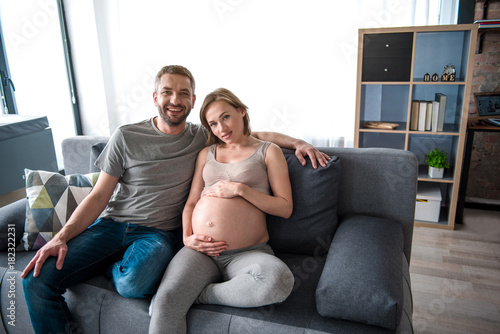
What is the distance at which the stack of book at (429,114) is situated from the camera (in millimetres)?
2656

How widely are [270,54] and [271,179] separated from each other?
6.32ft

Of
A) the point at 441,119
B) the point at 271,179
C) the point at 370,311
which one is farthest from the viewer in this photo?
the point at 441,119

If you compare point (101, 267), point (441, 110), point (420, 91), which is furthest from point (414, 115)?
point (101, 267)

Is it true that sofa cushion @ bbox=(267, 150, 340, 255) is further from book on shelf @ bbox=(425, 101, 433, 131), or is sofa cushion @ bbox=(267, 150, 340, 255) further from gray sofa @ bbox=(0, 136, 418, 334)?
book on shelf @ bbox=(425, 101, 433, 131)

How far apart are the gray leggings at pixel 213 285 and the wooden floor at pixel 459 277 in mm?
861

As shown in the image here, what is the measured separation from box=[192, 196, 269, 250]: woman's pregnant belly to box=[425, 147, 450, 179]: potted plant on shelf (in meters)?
1.69

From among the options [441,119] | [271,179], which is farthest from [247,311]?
[441,119]

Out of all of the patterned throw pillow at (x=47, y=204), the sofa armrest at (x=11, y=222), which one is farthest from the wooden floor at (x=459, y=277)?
the sofa armrest at (x=11, y=222)

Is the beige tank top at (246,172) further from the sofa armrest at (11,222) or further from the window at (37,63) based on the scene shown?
the window at (37,63)

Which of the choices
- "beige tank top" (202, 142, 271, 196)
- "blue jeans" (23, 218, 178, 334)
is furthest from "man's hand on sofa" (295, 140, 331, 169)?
"blue jeans" (23, 218, 178, 334)

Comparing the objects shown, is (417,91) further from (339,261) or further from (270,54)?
(339,261)

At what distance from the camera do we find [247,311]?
4.27 feet

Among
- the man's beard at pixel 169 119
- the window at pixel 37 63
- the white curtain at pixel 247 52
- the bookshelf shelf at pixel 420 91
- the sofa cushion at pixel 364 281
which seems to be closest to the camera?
the sofa cushion at pixel 364 281

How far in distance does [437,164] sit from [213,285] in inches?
78.1
